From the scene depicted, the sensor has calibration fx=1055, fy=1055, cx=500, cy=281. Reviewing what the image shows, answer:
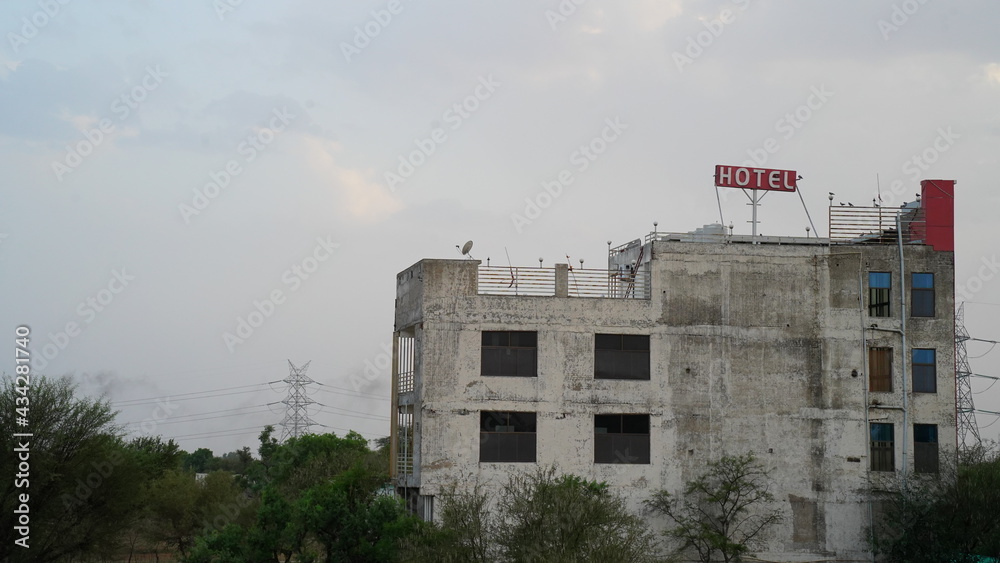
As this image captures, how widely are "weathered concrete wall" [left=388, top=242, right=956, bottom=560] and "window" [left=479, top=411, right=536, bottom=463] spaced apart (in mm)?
307

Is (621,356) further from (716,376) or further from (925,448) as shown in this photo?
(925,448)

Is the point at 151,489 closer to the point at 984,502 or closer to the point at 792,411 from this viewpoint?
the point at 792,411

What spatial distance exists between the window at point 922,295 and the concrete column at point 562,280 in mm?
13635

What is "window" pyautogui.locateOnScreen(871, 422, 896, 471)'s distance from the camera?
4041cm

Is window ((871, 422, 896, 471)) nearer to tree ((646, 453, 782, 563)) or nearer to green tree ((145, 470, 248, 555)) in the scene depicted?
tree ((646, 453, 782, 563))

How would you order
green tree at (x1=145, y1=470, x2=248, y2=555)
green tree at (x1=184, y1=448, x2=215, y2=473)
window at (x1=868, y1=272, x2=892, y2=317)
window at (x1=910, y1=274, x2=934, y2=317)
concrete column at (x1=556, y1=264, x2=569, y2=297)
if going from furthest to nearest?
green tree at (x1=184, y1=448, x2=215, y2=473)
green tree at (x1=145, y1=470, x2=248, y2=555)
window at (x1=868, y1=272, x2=892, y2=317)
window at (x1=910, y1=274, x2=934, y2=317)
concrete column at (x1=556, y1=264, x2=569, y2=297)

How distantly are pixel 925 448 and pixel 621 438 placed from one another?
11946 millimetres

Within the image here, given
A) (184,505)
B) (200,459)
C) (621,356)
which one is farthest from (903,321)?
(200,459)

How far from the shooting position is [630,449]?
129ft

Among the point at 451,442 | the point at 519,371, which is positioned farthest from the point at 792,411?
the point at 451,442

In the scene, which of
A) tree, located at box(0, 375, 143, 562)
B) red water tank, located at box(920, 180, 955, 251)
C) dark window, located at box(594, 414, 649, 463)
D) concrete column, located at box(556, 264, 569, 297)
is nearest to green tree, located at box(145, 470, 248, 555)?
tree, located at box(0, 375, 143, 562)

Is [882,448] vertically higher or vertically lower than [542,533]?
higher

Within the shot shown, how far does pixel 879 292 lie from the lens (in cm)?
4141

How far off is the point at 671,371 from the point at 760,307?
14.2 ft
